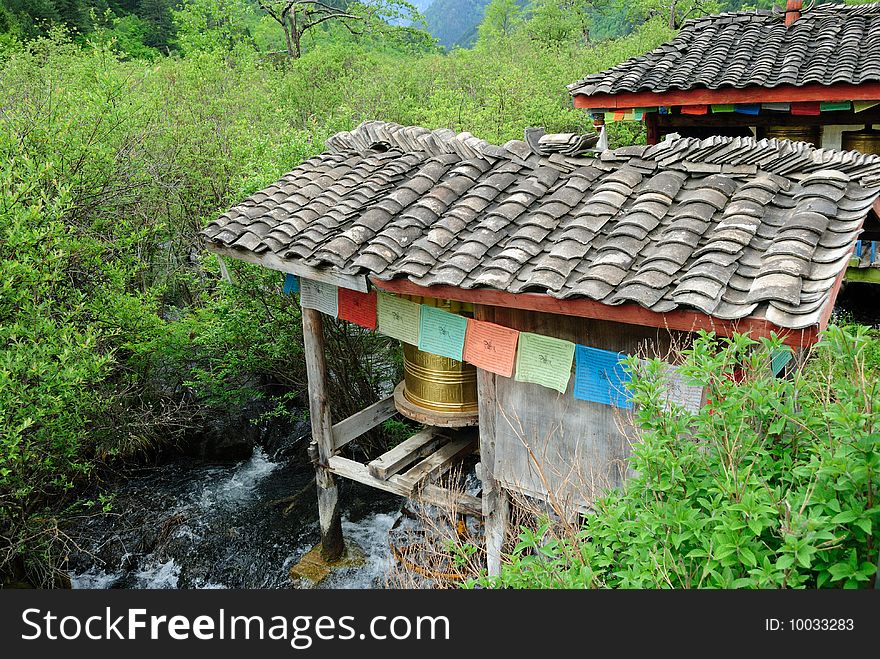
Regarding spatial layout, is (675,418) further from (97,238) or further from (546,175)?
(97,238)

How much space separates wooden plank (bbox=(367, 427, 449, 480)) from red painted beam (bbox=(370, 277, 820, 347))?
2555 mm

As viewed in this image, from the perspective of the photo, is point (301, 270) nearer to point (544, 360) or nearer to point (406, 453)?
point (544, 360)

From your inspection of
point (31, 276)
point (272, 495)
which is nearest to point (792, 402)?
point (31, 276)

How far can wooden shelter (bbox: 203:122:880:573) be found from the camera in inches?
160

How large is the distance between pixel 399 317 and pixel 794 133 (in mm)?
7182

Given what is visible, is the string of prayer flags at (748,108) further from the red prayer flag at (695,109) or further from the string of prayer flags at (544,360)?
the string of prayer flags at (544,360)

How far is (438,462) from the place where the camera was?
729 cm

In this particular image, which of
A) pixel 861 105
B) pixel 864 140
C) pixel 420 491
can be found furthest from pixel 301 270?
pixel 864 140

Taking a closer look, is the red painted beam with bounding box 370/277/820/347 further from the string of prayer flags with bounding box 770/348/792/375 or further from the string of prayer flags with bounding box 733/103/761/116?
the string of prayer flags with bounding box 733/103/761/116

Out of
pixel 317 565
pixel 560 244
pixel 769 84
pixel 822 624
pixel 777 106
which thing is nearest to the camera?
pixel 822 624

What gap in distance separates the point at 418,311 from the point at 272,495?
5391mm

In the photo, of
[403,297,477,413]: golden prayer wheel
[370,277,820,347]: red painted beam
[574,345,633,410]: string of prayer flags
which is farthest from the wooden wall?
[403,297,477,413]: golden prayer wheel

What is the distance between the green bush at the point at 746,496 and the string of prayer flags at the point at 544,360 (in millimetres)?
1917

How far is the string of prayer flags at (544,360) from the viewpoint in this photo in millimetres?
5188
